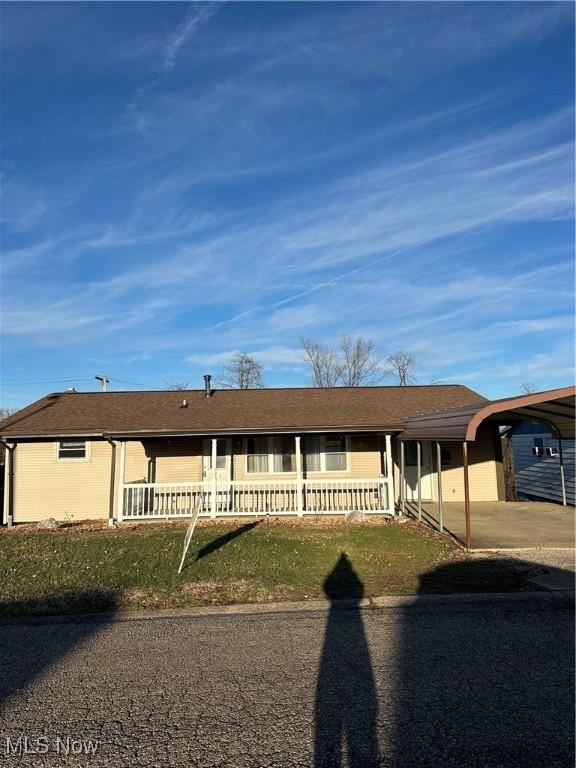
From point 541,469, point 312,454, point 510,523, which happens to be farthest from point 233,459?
point 541,469

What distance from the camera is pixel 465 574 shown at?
7.50 metres

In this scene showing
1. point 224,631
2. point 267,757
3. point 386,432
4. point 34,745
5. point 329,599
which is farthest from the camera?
point 386,432

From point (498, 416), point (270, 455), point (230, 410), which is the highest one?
point (230, 410)

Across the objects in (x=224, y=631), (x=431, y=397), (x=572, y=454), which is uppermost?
(x=431, y=397)

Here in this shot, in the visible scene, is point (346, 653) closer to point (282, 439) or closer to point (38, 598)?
point (38, 598)

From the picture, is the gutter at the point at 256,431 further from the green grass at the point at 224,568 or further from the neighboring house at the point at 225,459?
the green grass at the point at 224,568

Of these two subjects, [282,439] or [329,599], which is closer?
[329,599]

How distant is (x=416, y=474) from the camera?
1559 centimetres

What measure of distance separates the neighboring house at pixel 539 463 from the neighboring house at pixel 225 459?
157 centimetres

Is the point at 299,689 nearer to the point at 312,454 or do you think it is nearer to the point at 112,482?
the point at 112,482

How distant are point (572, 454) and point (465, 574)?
27.7ft

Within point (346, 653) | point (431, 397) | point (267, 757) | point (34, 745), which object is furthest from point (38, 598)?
point (431, 397)

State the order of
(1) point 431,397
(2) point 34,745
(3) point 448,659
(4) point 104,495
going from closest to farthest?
(2) point 34,745 < (3) point 448,659 < (4) point 104,495 < (1) point 431,397

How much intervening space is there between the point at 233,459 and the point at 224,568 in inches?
286
